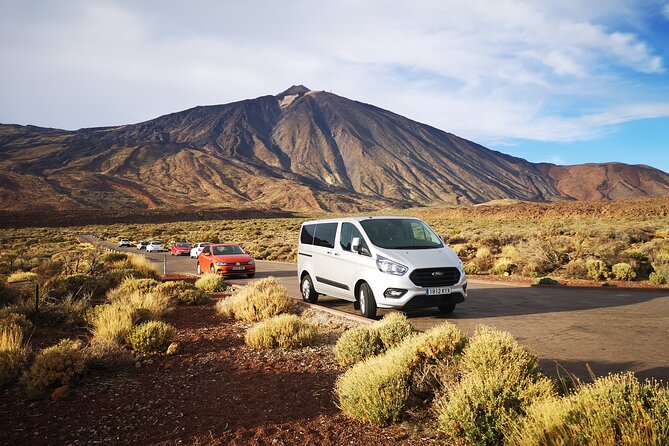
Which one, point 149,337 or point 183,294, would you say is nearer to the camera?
point 149,337

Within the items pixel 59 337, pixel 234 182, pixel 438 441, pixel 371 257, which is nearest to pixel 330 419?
pixel 438 441

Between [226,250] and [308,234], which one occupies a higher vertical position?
[308,234]

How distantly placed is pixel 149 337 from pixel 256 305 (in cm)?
293

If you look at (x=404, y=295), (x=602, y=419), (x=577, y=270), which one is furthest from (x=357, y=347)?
(x=577, y=270)

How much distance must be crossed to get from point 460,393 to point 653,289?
11.4 m

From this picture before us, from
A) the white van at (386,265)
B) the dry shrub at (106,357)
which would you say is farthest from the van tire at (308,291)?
the dry shrub at (106,357)

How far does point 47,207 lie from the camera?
98.6 meters

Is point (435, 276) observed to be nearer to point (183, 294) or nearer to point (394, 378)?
point (394, 378)

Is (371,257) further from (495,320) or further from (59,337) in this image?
(59,337)

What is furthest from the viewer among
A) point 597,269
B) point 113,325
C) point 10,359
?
point 597,269

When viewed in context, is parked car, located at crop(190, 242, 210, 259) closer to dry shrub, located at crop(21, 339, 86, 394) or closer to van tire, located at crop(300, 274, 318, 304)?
van tire, located at crop(300, 274, 318, 304)

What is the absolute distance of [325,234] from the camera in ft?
35.5

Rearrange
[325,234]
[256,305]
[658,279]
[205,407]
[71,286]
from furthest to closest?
[658,279], [71,286], [325,234], [256,305], [205,407]

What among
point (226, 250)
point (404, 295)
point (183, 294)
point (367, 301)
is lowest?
point (183, 294)
